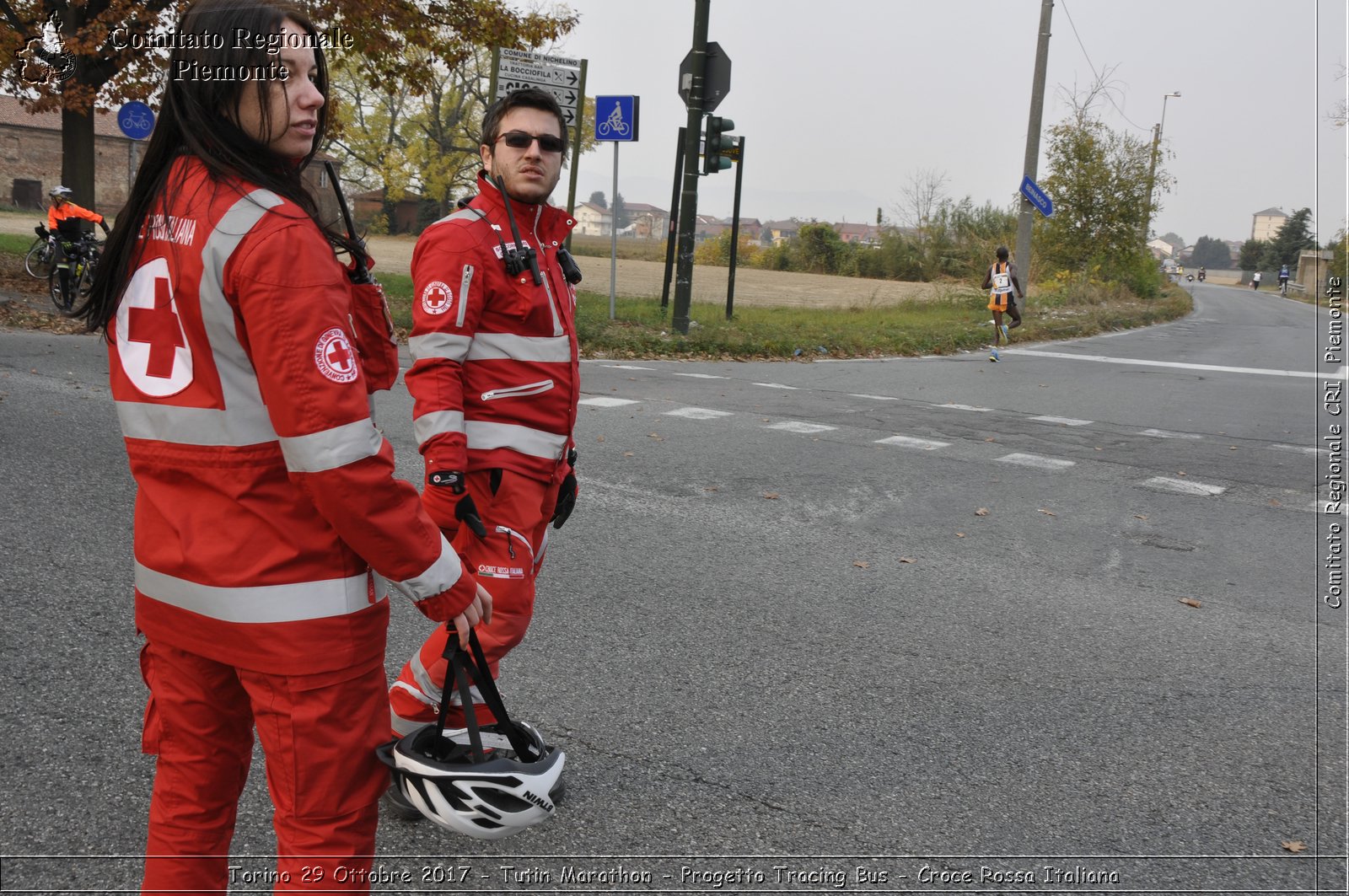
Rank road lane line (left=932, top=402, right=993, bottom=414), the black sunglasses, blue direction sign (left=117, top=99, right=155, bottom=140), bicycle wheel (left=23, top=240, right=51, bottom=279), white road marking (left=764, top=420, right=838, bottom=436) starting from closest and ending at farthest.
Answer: the black sunglasses, white road marking (left=764, top=420, right=838, bottom=436), road lane line (left=932, top=402, right=993, bottom=414), blue direction sign (left=117, top=99, right=155, bottom=140), bicycle wheel (left=23, top=240, right=51, bottom=279)

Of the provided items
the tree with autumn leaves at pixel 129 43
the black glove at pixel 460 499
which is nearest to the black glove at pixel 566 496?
the black glove at pixel 460 499

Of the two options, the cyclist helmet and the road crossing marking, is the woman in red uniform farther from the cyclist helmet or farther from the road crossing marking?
the road crossing marking

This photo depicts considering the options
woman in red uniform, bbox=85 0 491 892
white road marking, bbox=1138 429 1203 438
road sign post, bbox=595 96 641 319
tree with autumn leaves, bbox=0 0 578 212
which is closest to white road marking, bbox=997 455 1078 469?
white road marking, bbox=1138 429 1203 438

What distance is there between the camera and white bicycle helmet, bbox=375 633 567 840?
196 centimetres

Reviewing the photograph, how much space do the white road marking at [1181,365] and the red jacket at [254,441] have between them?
16.7 meters

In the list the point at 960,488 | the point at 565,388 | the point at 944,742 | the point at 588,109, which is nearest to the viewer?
the point at 565,388

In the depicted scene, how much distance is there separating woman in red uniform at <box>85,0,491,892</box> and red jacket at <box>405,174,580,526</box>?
0.87 metres

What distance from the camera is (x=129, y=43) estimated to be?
50.7ft

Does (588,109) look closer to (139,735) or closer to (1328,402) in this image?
(1328,402)

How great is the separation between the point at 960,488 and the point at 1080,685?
138 inches

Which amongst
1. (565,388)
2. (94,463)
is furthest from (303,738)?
(94,463)

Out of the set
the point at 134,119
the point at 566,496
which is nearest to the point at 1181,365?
the point at 134,119

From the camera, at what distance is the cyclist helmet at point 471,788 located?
1.95m

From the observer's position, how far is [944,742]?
3637mm
